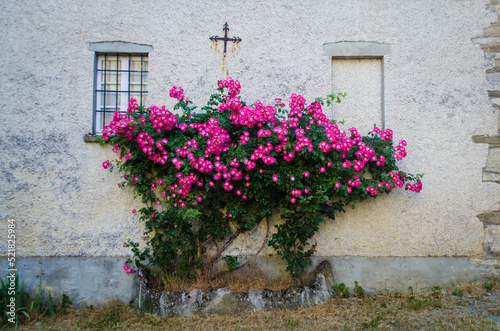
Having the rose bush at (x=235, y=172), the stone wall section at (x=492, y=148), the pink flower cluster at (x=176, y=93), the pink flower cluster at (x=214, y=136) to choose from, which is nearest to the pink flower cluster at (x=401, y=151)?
the rose bush at (x=235, y=172)

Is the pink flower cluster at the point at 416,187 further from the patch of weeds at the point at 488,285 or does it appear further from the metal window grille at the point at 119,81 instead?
the metal window grille at the point at 119,81

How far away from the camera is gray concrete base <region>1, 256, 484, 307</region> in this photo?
3.67 meters

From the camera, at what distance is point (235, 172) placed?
3188 millimetres

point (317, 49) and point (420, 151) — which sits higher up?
point (317, 49)

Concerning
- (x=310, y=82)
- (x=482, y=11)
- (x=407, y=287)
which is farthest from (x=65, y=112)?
(x=482, y=11)

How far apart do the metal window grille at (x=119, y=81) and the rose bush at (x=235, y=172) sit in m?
0.59

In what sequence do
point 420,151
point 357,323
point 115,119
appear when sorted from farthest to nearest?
point 420,151 < point 115,119 < point 357,323

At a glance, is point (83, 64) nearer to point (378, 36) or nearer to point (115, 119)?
point (115, 119)

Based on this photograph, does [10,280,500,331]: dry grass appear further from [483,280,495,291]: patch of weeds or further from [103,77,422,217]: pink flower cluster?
[103,77,422,217]: pink flower cluster

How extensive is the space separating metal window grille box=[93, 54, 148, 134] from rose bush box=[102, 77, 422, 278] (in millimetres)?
588

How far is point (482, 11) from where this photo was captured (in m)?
3.86

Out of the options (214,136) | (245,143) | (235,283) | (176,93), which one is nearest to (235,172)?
(245,143)

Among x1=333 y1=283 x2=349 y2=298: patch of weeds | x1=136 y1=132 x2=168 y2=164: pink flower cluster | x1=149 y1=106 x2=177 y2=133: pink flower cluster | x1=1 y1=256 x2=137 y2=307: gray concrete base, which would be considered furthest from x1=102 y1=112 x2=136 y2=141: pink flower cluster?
x1=333 y1=283 x2=349 y2=298: patch of weeds

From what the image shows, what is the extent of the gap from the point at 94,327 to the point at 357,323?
2678 mm
